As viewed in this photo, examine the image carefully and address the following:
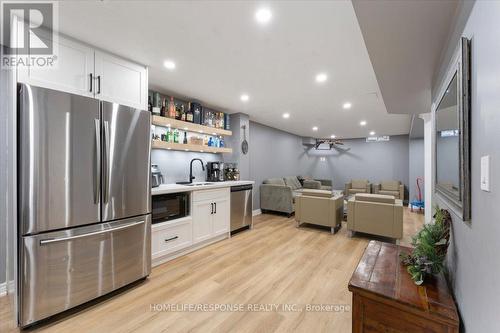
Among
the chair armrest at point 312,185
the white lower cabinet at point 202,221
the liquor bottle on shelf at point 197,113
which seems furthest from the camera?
the chair armrest at point 312,185

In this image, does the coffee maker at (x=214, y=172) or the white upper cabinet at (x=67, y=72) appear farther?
the coffee maker at (x=214, y=172)

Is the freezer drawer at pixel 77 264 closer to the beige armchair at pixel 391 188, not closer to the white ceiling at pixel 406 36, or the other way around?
the white ceiling at pixel 406 36

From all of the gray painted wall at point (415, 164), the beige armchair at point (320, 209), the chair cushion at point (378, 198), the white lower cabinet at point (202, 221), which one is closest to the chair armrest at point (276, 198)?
the beige armchair at point (320, 209)

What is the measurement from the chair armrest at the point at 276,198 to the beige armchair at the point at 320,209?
2.84ft

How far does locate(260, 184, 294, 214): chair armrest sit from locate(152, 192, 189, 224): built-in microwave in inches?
111

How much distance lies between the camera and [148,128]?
229 cm

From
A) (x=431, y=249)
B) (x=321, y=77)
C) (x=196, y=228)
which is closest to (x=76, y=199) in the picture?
(x=196, y=228)

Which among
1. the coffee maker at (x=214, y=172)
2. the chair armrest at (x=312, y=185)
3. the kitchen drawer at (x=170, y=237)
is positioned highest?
the coffee maker at (x=214, y=172)

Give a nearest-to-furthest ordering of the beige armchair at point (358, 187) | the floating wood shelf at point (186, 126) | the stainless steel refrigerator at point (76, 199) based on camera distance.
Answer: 1. the stainless steel refrigerator at point (76, 199)
2. the floating wood shelf at point (186, 126)
3. the beige armchair at point (358, 187)

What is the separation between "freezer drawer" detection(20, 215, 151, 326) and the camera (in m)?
1.58

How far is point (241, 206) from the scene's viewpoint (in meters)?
4.07

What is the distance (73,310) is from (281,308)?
184 cm

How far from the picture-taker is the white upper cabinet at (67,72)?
174 centimetres

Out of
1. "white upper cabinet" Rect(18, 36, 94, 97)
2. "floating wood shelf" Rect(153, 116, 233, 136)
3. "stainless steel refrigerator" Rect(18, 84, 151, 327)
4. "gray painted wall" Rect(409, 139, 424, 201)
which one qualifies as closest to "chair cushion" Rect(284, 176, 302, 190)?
"floating wood shelf" Rect(153, 116, 233, 136)
